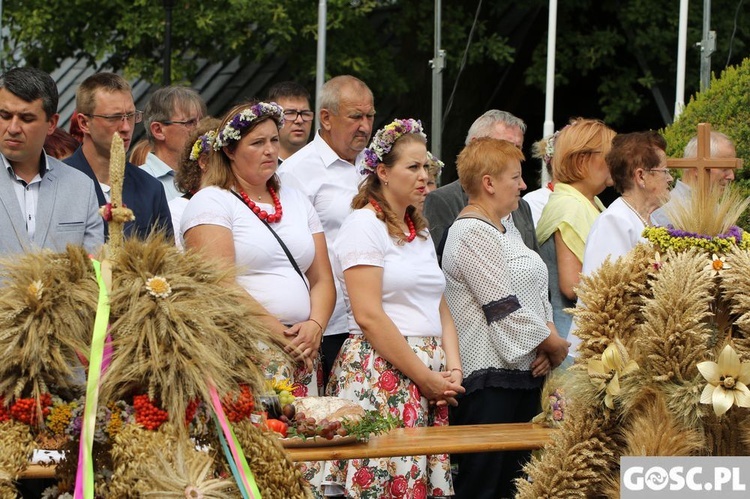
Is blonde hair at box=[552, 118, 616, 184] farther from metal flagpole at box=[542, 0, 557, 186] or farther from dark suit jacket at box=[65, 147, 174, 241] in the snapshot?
metal flagpole at box=[542, 0, 557, 186]

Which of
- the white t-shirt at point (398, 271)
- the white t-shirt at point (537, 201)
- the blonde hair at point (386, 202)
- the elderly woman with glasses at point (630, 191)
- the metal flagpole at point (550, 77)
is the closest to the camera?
the white t-shirt at point (398, 271)

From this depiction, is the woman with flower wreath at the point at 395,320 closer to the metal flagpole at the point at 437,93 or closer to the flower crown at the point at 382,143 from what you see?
the flower crown at the point at 382,143

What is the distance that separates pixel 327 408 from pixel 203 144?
1.56m

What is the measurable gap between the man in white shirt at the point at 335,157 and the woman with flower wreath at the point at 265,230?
1.83ft

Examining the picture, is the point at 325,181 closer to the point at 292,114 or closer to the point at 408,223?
the point at 408,223

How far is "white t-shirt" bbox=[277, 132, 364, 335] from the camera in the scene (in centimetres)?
601

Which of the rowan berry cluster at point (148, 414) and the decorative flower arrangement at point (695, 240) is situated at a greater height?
the decorative flower arrangement at point (695, 240)

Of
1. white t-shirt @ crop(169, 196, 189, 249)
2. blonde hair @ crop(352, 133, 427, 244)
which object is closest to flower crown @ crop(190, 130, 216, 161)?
white t-shirt @ crop(169, 196, 189, 249)

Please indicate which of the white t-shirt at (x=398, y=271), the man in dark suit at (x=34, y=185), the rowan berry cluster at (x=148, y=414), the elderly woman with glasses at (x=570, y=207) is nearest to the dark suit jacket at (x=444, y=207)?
the elderly woman with glasses at (x=570, y=207)

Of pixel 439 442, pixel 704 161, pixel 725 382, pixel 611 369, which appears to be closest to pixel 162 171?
pixel 439 442

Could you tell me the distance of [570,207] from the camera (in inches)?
241

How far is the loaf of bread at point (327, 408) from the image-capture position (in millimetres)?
4340

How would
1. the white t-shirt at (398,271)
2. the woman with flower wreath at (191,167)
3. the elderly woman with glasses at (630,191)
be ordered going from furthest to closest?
the elderly woman with glasses at (630,191), the woman with flower wreath at (191,167), the white t-shirt at (398,271)

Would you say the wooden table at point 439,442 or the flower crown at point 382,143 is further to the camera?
the flower crown at point 382,143
